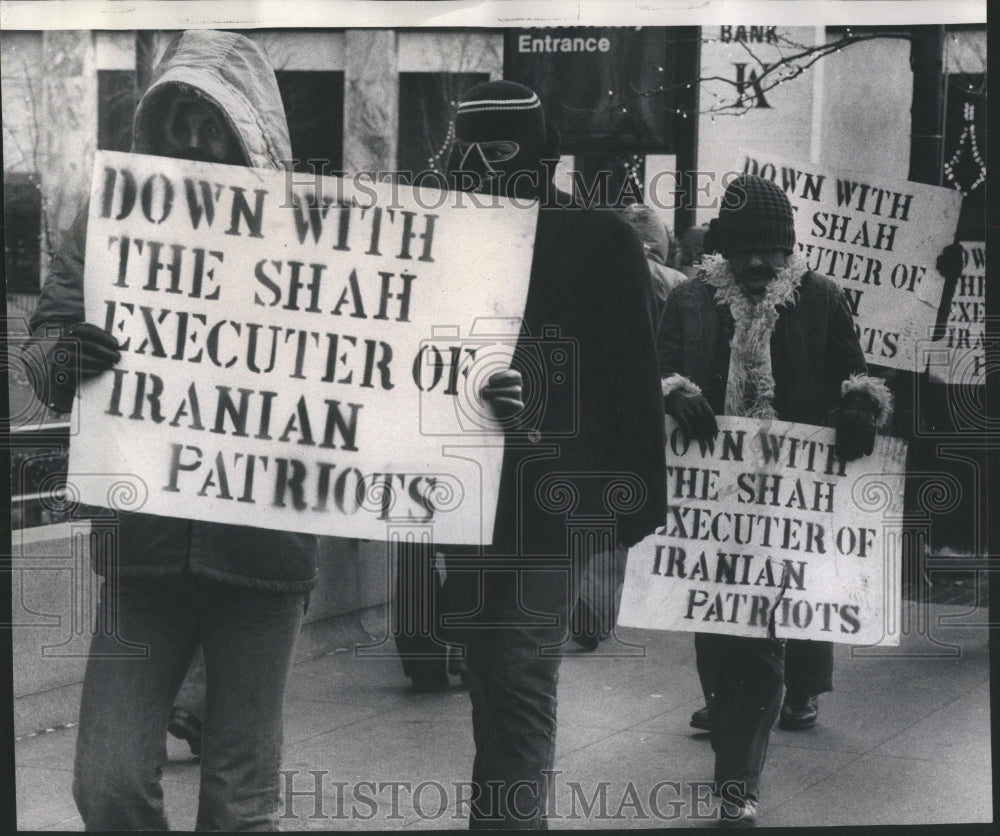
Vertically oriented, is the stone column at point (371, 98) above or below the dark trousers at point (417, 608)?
above

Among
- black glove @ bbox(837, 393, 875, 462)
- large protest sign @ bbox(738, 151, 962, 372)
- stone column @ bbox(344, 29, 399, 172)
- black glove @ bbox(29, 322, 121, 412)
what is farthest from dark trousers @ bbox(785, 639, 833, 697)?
black glove @ bbox(29, 322, 121, 412)

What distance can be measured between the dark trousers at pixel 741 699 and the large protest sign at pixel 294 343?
3.21ft

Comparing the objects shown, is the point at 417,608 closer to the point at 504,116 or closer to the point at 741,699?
the point at 741,699

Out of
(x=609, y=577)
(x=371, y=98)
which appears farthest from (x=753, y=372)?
(x=371, y=98)

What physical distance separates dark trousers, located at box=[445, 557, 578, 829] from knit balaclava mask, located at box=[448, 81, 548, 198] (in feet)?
3.16

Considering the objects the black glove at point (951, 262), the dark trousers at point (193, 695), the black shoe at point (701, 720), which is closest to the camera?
the black glove at point (951, 262)

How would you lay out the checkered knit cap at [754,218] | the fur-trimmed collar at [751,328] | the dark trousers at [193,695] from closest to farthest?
the checkered knit cap at [754,218] < the fur-trimmed collar at [751,328] < the dark trousers at [193,695]

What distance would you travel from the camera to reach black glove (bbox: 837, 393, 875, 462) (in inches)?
178

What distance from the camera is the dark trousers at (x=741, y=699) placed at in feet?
14.9

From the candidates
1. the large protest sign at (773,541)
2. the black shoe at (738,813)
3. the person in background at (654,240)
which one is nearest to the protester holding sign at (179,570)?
the person in background at (654,240)

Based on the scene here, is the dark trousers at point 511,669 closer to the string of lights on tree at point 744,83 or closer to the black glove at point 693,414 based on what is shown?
the black glove at point 693,414

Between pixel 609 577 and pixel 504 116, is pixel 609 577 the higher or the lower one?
the lower one

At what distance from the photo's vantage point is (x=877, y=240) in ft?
14.8

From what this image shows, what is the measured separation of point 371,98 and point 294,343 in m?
0.78
